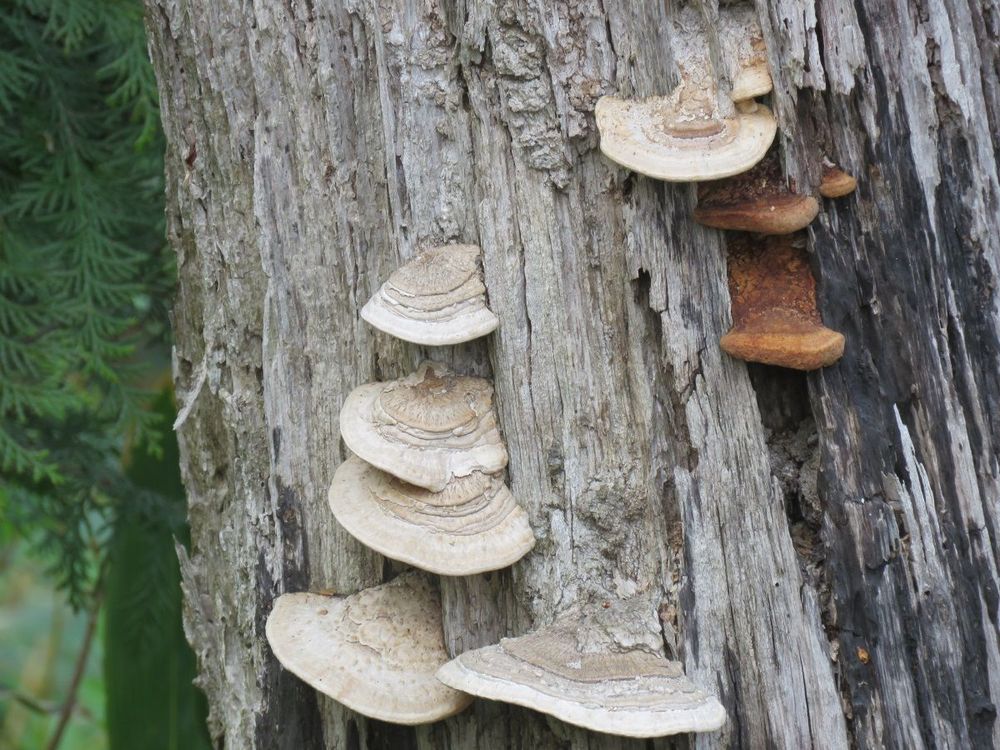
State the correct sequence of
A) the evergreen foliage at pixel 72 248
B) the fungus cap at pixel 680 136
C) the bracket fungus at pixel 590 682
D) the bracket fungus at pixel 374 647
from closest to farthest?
the bracket fungus at pixel 590 682 → the fungus cap at pixel 680 136 → the bracket fungus at pixel 374 647 → the evergreen foliage at pixel 72 248

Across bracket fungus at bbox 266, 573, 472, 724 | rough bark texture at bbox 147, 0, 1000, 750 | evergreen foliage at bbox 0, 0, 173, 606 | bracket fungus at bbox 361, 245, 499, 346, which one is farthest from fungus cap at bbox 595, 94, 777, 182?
evergreen foliage at bbox 0, 0, 173, 606

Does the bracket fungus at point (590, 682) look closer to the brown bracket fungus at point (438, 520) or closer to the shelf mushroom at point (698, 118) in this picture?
the brown bracket fungus at point (438, 520)

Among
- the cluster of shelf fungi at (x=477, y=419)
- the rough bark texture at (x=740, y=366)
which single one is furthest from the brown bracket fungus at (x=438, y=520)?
the rough bark texture at (x=740, y=366)

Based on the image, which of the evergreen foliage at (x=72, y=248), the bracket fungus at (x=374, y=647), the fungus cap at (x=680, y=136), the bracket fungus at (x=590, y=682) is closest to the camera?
the bracket fungus at (x=590, y=682)

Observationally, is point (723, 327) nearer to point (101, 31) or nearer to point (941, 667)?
point (941, 667)

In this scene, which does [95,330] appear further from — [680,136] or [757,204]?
[757,204]

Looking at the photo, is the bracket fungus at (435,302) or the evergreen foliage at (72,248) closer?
the bracket fungus at (435,302)

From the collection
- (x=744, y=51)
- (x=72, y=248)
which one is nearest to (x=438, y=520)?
(x=744, y=51)
